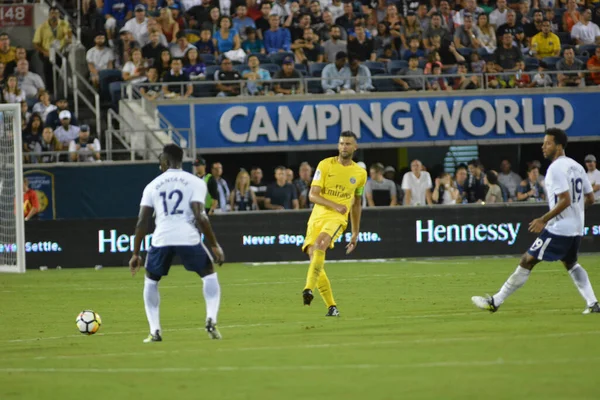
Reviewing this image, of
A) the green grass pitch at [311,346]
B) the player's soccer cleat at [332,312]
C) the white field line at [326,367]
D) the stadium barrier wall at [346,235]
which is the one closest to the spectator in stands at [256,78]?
the stadium barrier wall at [346,235]

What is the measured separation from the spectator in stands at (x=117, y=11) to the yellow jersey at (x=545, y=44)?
10049mm

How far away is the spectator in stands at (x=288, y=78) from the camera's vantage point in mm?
28000

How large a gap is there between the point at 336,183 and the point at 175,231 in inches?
137

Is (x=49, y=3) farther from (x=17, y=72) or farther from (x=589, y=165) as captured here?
(x=589, y=165)

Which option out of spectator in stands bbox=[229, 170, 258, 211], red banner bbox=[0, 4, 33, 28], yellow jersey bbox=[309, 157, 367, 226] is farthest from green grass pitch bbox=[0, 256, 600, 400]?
red banner bbox=[0, 4, 33, 28]

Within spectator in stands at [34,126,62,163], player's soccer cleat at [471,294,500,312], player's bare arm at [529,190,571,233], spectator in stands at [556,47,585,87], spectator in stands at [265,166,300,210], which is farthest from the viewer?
spectator in stands at [556,47,585,87]

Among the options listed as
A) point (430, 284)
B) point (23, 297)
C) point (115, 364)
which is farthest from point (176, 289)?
point (115, 364)

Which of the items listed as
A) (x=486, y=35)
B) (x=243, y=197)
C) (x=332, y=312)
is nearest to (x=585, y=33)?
(x=486, y=35)

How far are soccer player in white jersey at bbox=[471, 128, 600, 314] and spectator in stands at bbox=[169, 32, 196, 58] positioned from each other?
16.0 meters

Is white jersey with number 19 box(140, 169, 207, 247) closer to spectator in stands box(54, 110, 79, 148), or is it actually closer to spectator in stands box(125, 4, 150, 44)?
spectator in stands box(54, 110, 79, 148)

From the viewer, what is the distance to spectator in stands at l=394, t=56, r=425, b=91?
28859mm

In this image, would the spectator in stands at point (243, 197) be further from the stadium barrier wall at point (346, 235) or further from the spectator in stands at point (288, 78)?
the spectator in stands at point (288, 78)

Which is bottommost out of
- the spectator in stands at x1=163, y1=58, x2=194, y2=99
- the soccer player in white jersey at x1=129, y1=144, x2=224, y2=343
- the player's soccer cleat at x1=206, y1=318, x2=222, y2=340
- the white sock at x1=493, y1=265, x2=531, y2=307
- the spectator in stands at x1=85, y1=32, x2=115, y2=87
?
the player's soccer cleat at x1=206, y1=318, x2=222, y2=340

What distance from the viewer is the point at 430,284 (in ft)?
61.4
